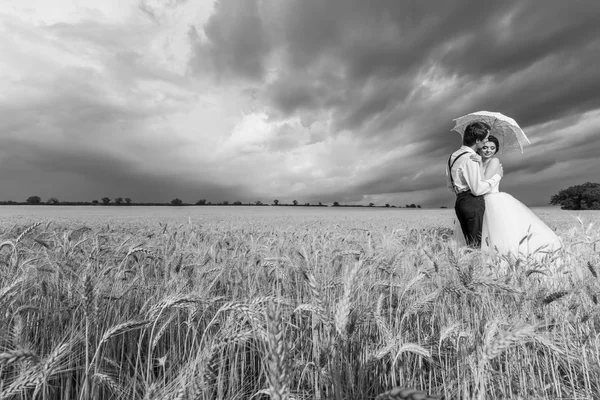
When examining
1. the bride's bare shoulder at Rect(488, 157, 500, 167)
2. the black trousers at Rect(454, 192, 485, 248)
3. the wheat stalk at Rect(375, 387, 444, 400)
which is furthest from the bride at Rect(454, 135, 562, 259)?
the wheat stalk at Rect(375, 387, 444, 400)

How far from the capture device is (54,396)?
143 cm

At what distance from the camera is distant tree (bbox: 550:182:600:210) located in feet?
148

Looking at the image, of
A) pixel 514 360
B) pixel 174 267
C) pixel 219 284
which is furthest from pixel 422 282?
pixel 174 267

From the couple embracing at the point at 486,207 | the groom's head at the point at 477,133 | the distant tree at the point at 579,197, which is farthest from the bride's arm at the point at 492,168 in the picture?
the distant tree at the point at 579,197

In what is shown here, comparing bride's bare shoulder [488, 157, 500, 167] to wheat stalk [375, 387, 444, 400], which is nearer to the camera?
wheat stalk [375, 387, 444, 400]

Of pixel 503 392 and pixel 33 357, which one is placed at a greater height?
pixel 33 357

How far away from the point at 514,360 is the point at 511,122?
20.4ft

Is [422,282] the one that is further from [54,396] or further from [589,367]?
[54,396]

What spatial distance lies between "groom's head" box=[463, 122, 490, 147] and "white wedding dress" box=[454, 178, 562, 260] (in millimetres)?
978

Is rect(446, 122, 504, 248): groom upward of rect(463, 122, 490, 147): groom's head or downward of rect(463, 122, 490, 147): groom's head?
downward

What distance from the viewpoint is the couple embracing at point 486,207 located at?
455 cm

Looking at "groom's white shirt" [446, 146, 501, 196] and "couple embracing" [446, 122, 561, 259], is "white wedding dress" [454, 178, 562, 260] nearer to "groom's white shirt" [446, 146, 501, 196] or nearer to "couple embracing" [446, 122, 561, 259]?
"couple embracing" [446, 122, 561, 259]

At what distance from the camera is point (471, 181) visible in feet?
16.9

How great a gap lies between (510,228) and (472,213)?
0.83 m
